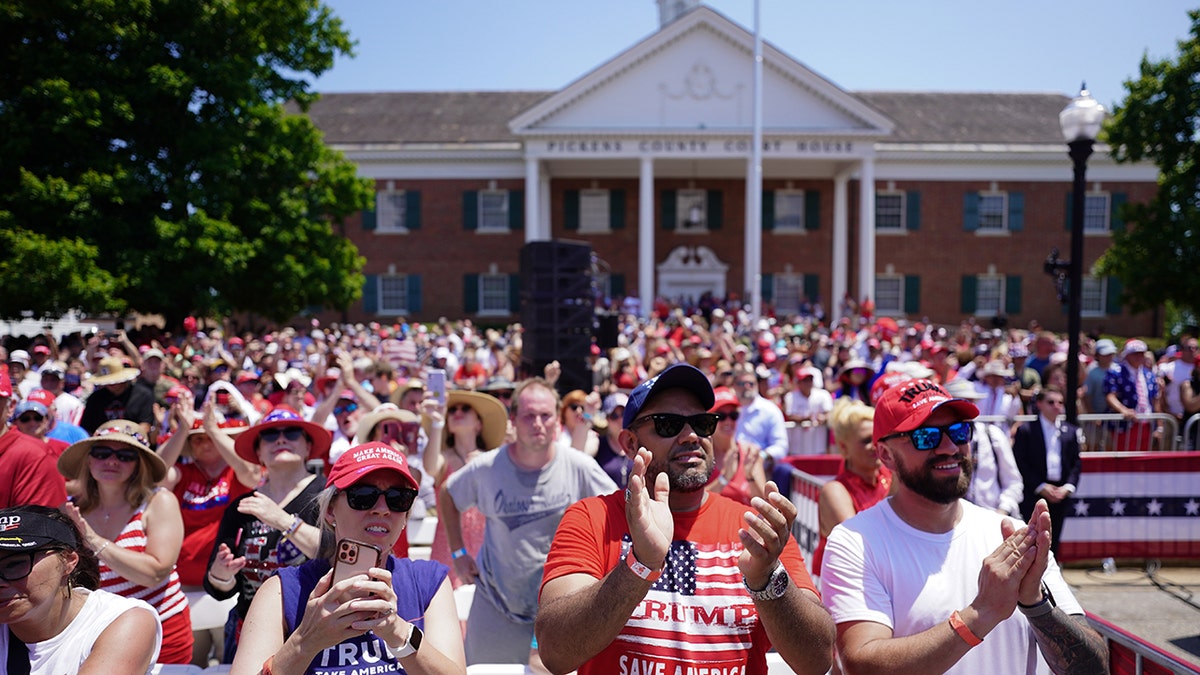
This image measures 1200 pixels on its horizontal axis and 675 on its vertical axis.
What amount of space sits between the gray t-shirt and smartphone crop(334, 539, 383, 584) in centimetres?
205

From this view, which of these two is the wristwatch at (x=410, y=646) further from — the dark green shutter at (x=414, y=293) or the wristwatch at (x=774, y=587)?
the dark green shutter at (x=414, y=293)

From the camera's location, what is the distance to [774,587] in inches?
81.8

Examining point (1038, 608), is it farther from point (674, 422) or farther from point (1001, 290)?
point (1001, 290)

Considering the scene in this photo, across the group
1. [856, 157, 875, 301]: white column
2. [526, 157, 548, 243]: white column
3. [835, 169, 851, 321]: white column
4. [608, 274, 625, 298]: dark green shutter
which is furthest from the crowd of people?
[608, 274, 625, 298]: dark green shutter

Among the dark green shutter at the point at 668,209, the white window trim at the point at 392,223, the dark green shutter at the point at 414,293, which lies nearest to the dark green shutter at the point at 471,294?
the dark green shutter at the point at 414,293

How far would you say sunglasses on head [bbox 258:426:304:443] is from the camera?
4.19 m

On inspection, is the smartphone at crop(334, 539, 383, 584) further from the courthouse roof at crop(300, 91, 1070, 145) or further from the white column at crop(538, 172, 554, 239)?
the courthouse roof at crop(300, 91, 1070, 145)

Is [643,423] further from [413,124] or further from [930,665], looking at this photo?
[413,124]

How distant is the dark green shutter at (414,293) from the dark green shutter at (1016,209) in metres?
25.7

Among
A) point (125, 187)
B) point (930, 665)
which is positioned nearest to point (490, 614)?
point (930, 665)

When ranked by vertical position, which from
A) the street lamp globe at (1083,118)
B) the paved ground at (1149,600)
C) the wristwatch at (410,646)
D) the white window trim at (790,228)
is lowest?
the paved ground at (1149,600)

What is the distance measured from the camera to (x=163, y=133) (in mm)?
20625

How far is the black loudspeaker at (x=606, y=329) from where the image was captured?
48.5 ft

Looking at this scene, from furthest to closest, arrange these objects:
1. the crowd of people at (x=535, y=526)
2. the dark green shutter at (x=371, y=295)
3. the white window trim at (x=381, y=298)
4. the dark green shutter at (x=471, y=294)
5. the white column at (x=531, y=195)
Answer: the white window trim at (x=381, y=298) < the dark green shutter at (x=371, y=295) < the dark green shutter at (x=471, y=294) < the white column at (x=531, y=195) < the crowd of people at (x=535, y=526)
